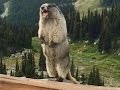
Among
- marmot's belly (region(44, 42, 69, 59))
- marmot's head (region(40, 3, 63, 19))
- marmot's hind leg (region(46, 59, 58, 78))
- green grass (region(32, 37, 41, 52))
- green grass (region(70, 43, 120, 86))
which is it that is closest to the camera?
marmot's head (region(40, 3, 63, 19))

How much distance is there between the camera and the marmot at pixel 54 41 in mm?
11125

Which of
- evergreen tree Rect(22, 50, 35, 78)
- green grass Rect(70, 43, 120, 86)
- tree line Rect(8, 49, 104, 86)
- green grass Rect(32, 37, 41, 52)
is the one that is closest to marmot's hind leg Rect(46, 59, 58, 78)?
tree line Rect(8, 49, 104, 86)

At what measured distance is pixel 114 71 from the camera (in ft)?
393

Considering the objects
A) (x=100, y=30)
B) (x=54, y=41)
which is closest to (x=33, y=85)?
(x=54, y=41)

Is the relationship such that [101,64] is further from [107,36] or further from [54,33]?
[54,33]

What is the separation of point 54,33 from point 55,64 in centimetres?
83

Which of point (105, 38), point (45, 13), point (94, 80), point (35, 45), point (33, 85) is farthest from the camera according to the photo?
point (35, 45)

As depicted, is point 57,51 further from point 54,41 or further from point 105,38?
point 105,38

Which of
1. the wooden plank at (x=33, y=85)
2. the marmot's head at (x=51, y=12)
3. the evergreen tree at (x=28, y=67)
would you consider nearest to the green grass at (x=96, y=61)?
Answer: the evergreen tree at (x=28, y=67)

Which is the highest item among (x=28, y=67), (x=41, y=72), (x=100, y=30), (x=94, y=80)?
(x=100, y=30)

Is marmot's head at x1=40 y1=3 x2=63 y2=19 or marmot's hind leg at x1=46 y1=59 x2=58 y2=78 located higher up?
marmot's head at x1=40 y1=3 x2=63 y2=19

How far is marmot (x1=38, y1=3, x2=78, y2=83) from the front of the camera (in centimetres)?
1112

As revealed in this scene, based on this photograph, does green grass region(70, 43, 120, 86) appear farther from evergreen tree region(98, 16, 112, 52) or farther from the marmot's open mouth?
the marmot's open mouth

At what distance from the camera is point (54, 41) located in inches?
438
